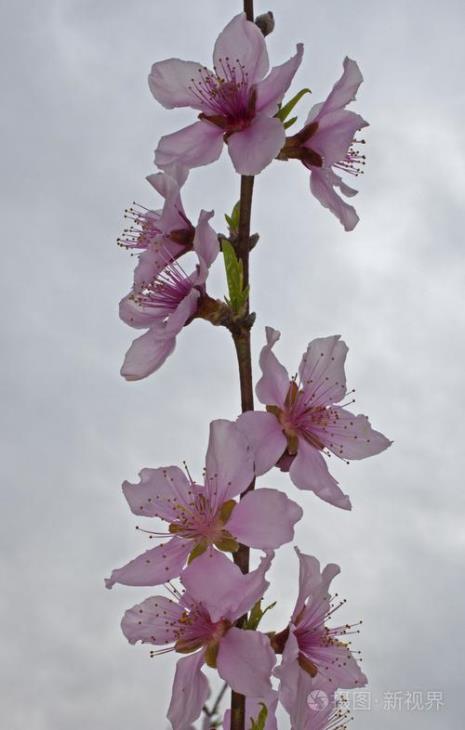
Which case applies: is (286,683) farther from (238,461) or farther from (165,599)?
(238,461)

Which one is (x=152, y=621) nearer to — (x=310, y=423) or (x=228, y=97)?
(x=310, y=423)

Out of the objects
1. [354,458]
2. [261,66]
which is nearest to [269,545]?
[354,458]

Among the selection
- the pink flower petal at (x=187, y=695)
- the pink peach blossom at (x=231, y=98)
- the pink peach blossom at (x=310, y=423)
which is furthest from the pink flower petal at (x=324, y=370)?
the pink flower petal at (x=187, y=695)

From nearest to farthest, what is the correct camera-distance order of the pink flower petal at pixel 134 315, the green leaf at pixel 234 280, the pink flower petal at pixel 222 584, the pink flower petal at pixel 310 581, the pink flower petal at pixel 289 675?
the pink flower petal at pixel 222 584 → the pink flower petal at pixel 289 675 → the pink flower petal at pixel 310 581 → the green leaf at pixel 234 280 → the pink flower petal at pixel 134 315

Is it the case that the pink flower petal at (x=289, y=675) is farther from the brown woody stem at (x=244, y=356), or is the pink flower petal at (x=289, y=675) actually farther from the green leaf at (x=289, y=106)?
the green leaf at (x=289, y=106)

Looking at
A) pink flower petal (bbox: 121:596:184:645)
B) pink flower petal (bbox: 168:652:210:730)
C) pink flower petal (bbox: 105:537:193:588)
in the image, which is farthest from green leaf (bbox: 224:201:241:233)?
pink flower petal (bbox: 168:652:210:730)

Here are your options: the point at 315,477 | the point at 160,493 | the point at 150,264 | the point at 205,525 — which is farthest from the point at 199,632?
the point at 150,264

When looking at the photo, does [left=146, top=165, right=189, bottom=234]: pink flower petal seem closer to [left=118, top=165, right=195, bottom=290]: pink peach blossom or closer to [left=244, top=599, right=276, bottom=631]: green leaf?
[left=118, top=165, right=195, bottom=290]: pink peach blossom
